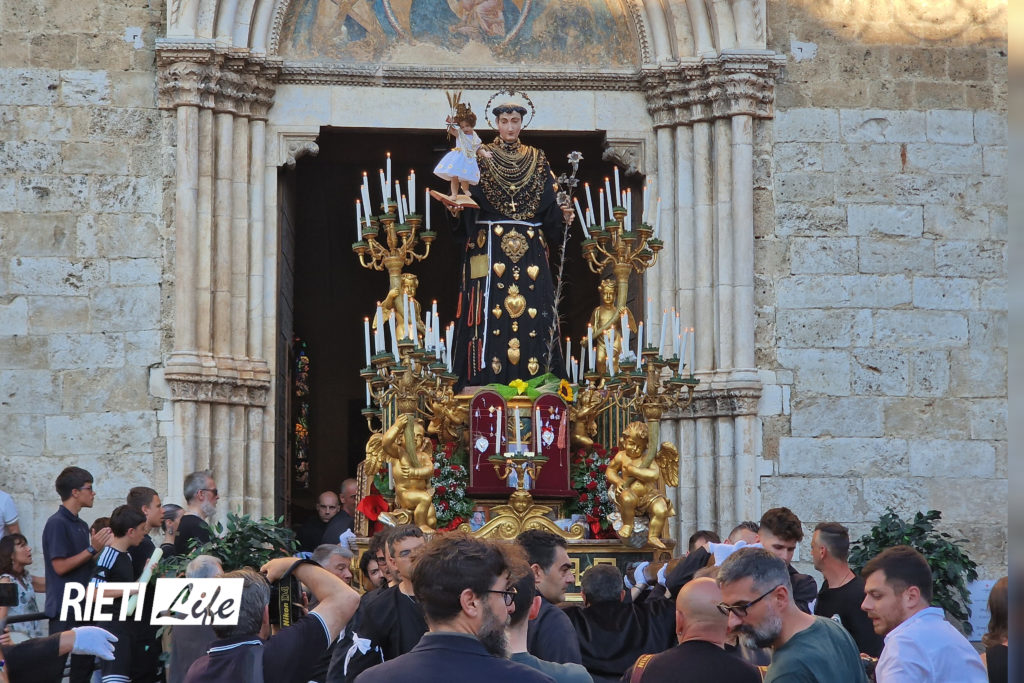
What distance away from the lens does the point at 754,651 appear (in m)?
5.21

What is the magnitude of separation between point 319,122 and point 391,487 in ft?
11.8

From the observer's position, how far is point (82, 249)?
11445 mm

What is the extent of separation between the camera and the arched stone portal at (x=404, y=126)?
11.4m

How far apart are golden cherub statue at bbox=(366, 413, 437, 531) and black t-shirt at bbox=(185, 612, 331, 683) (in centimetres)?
456

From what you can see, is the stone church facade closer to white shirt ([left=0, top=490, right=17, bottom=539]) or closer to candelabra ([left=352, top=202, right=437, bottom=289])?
white shirt ([left=0, top=490, right=17, bottom=539])

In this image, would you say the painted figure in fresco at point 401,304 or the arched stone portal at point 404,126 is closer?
the painted figure in fresco at point 401,304

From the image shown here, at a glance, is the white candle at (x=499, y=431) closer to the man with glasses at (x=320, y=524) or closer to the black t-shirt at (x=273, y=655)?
the man with glasses at (x=320, y=524)

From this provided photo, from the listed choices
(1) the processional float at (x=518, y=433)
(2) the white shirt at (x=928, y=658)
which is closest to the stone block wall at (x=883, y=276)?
(1) the processional float at (x=518, y=433)

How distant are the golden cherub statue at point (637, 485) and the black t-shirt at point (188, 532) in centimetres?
267

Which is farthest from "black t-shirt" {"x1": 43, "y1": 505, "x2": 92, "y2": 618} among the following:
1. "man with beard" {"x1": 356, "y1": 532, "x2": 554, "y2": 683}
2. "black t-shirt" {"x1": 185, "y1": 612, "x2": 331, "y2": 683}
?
"man with beard" {"x1": 356, "y1": 532, "x2": 554, "y2": 683}

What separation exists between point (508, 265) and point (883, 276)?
347 centimetres

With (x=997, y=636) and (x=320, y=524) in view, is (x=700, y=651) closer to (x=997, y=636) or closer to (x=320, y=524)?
(x=997, y=636)

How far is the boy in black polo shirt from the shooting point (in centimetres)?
698

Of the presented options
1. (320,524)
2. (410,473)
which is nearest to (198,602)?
(410,473)
